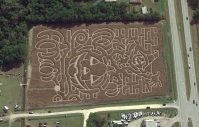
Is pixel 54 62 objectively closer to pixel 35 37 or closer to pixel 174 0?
pixel 35 37

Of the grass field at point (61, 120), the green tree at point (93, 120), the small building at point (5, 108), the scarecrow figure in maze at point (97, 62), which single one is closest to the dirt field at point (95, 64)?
the scarecrow figure in maze at point (97, 62)

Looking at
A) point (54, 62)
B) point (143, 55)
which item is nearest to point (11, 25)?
point (54, 62)

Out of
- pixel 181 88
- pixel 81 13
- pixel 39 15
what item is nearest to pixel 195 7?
pixel 181 88

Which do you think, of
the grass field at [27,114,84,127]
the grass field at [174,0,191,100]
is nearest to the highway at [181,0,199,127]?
the grass field at [174,0,191,100]

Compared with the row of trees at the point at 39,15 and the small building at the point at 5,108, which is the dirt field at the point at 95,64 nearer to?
the row of trees at the point at 39,15

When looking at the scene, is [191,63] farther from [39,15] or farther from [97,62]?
[39,15]

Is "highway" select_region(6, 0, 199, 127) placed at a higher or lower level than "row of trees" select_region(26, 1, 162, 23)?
lower

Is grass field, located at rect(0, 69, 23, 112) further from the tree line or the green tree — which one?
the tree line
